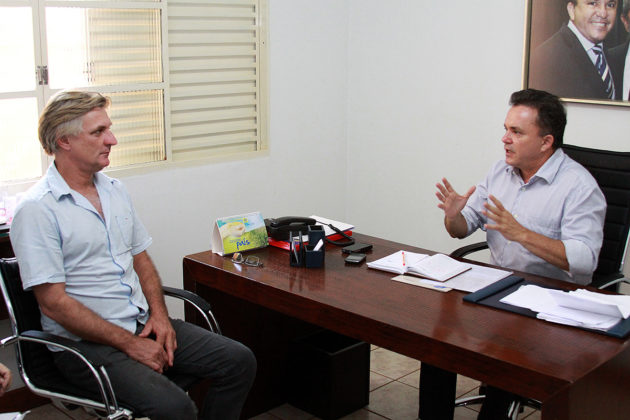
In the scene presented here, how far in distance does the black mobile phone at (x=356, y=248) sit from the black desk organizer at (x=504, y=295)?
0.61 meters

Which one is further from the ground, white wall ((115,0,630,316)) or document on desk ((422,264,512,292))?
white wall ((115,0,630,316))

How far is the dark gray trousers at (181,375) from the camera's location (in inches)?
89.4

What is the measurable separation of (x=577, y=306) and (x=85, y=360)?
1.46 meters

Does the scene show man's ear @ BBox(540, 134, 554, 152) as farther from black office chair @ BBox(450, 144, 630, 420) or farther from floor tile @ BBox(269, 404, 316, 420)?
floor tile @ BBox(269, 404, 316, 420)

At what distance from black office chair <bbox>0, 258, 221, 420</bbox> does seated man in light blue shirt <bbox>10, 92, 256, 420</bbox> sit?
47mm

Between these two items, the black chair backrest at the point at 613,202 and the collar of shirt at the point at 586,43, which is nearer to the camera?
the black chair backrest at the point at 613,202

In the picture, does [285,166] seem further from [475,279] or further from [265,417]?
[475,279]

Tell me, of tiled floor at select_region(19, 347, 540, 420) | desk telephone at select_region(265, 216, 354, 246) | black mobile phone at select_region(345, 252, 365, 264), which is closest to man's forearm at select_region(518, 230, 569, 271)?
black mobile phone at select_region(345, 252, 365, 264)

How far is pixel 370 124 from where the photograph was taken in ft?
15.1

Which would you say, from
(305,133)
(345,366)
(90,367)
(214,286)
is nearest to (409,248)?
(345,366)

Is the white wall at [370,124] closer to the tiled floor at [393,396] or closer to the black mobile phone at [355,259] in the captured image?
the tiled floor at [393,396]

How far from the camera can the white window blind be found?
12.5ft

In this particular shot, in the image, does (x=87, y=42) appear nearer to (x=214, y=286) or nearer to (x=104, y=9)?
(x=104, y=9)

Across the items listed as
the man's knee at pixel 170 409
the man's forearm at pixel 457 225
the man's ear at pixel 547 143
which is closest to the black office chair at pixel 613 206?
the man's forearm at pixel 457 225
